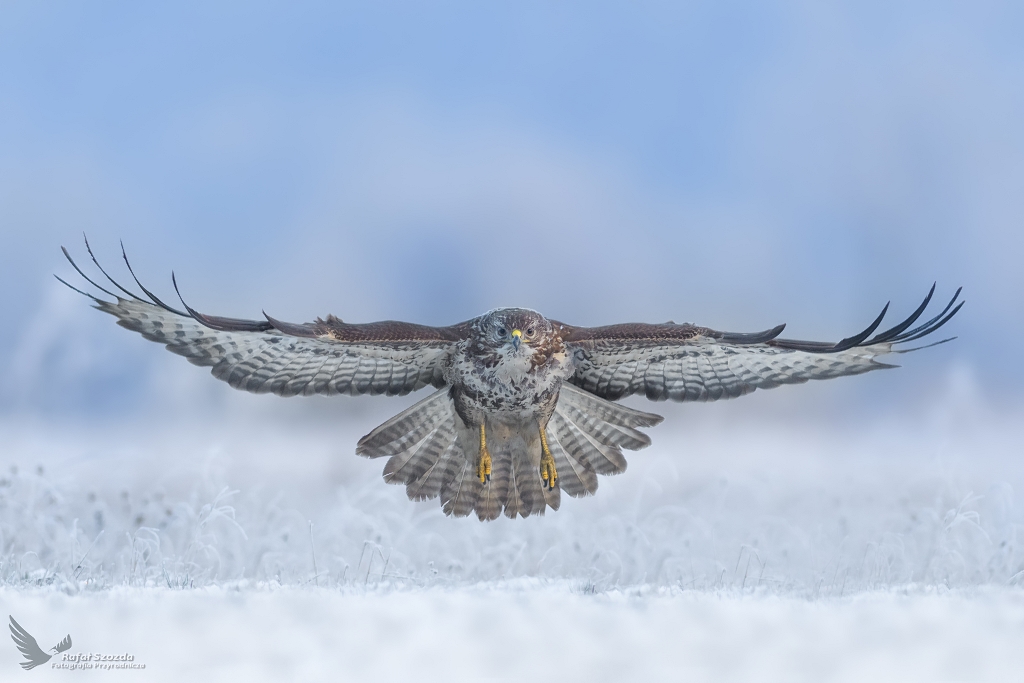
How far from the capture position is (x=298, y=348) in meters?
7.53

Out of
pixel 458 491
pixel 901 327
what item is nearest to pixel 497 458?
pixel 458 491

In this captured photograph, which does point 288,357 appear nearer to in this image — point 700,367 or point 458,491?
point 458,491

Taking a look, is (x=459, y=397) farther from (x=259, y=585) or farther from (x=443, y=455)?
(x=259, y=585)

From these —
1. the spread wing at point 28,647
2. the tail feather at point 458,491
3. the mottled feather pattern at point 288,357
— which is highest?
the mottled feather pattern at point 288,357

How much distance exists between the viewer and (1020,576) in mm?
8156

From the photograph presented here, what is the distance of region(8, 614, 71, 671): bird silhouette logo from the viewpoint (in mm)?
6426

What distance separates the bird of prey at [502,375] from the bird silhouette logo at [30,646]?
2326mm

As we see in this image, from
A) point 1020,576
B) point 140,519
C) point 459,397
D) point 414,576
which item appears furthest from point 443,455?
point 1020,576

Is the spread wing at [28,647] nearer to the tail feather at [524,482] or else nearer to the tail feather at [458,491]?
the tail feather at [458,491]

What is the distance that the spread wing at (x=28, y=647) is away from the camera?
642 cm

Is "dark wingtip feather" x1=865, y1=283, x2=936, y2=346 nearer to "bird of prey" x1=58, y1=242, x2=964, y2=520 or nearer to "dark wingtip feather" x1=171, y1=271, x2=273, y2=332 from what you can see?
"bird of prey" x1=58, y1=242, x2=964, y2=520

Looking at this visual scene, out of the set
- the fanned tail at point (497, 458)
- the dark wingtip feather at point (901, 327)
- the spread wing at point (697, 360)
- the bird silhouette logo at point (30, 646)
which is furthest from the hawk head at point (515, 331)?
the bird silhouette logo at point (30, 646)

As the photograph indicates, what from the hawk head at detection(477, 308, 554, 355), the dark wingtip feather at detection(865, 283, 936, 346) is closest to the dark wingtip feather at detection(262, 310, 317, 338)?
the hawk head at detection(477, 308, 554, 355)

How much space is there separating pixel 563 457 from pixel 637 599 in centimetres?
154
